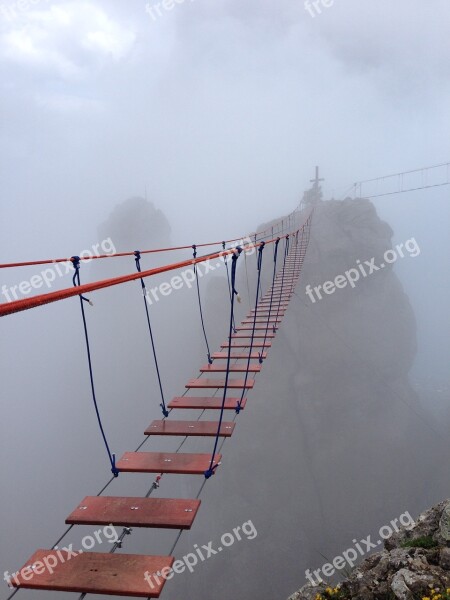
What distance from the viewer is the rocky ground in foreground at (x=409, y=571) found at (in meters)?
3.85

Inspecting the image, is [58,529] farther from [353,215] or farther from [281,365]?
[353,215]

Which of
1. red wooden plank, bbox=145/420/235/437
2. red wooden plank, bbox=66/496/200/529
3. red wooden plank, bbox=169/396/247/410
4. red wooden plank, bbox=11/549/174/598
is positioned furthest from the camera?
red wooden plank, bbox=169/396/247/410

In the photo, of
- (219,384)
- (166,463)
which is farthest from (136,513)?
(219,384)

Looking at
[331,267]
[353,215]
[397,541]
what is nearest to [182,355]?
[331,267]

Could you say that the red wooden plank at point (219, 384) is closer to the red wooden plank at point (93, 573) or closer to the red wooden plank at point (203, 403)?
the red wooden plank at point (203, 403)

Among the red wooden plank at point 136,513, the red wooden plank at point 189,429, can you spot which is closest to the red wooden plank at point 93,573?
the red wooden plank at point 136,513

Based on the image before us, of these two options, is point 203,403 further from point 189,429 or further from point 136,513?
point 136,513

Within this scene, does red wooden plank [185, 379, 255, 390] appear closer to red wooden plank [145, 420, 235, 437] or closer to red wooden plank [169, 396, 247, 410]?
red wooden plank [169, 396, 247, 410]

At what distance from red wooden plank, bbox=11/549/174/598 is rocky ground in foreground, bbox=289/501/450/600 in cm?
279

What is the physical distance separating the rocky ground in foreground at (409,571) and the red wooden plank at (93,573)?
2.79 m

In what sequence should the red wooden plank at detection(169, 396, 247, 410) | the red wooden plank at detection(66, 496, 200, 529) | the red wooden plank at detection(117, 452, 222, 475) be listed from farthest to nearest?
1. the red wooden plank at detection(169, 396, 247, 410)
2. the red wooden plank at detection(117, 452, 222, 475)
3. the red wooden plank at detection(66, 496, 200, 529)

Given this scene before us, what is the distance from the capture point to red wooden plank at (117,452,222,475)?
3150 millimetres

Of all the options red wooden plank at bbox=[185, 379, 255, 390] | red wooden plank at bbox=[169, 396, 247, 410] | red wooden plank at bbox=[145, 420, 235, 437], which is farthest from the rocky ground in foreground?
red wooden plank at bbox=[185, 379, 255, 390]

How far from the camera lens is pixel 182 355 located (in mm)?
36438
